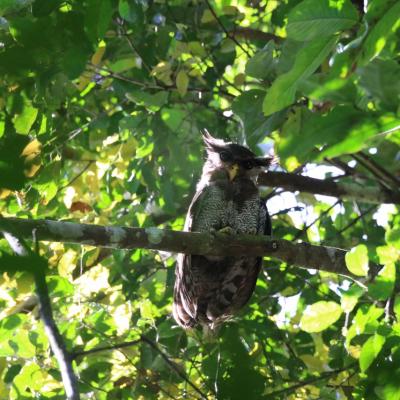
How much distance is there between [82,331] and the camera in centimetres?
500

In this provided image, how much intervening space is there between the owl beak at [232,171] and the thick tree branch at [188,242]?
129 cm

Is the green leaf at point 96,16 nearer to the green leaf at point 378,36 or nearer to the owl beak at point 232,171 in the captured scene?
the green leaf at point 378,36

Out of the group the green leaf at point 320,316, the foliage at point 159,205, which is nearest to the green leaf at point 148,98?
the foliage at point 159,205

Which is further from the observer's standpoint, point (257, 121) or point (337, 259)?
point (337, 259)

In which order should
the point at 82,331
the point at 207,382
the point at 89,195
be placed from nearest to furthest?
the point at 207,382 < the point at 82,331 < the point at 89,195

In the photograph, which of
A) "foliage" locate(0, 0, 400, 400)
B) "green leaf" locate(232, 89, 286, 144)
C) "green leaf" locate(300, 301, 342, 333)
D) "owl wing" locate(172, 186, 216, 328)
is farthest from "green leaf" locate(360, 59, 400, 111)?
"owl wing" locate(172, 186, 216, 328)

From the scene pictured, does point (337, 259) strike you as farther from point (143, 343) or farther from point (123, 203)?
point (123, 203)

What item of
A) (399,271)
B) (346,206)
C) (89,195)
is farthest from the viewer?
(346,206)

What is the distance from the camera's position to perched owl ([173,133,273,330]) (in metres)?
4.85

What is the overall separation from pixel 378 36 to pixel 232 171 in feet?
11.1

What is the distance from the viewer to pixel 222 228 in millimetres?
4980

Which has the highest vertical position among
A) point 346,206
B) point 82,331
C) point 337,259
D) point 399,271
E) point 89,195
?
point 89,195

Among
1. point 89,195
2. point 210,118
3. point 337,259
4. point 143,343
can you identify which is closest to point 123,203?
point 89,195

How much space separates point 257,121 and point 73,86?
1567 millimetres
